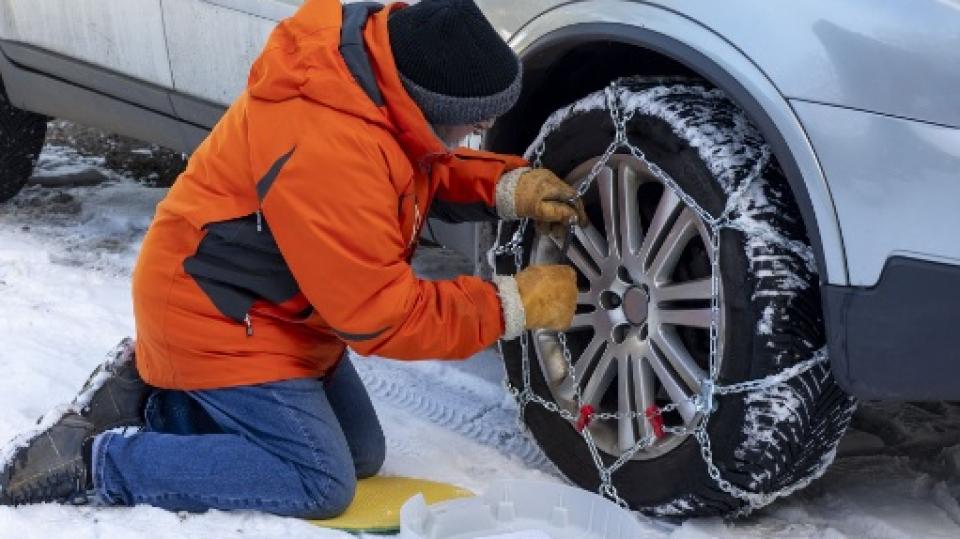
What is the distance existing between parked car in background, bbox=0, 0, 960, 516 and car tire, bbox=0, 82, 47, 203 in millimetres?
2406

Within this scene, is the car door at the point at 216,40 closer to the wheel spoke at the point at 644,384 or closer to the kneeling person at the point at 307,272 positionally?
the kneeling person at the point at 307,272

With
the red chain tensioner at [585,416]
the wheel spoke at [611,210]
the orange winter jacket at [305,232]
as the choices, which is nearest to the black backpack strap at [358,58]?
the orange winter jacket at [305,232]

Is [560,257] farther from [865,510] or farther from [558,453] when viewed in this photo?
[865,510]

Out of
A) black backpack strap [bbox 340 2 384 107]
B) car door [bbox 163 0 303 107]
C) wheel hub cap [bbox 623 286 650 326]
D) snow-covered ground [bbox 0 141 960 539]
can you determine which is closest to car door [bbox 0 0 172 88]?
car door [bbox 163 0 303 107]

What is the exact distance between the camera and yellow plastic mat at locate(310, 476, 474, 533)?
2.59 metres

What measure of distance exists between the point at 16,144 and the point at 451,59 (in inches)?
124

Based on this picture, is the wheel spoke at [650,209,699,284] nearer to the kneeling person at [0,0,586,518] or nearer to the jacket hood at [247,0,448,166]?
the kneeling person at [0,0,586,518]

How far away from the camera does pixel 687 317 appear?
8.34 feet

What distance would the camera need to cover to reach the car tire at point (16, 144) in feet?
15.9

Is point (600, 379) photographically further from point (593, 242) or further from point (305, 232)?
point (305, 232)

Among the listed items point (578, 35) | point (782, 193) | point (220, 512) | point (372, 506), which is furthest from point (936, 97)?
point (220, 512)

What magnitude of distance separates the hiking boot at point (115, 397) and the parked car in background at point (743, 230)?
2.80 feet

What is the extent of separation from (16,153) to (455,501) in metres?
3.12

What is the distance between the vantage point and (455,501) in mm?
2580
